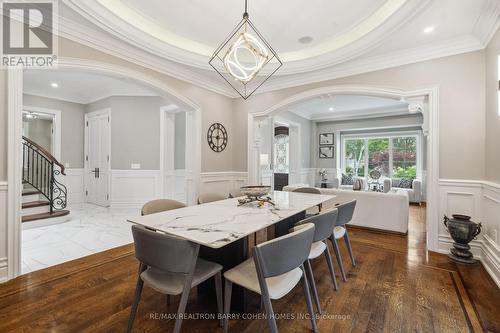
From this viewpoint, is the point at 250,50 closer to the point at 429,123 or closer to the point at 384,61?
the point at 384,61

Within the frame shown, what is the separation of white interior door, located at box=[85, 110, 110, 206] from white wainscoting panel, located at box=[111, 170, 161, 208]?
28 centimetres

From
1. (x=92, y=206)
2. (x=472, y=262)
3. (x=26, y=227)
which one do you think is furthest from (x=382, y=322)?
(x=92, y=206)

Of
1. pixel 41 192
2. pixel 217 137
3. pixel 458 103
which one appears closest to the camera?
pixel 458 103

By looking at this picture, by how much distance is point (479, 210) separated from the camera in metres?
2.91

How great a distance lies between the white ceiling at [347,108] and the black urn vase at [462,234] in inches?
160

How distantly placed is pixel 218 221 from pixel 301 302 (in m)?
1.04

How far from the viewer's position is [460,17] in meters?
2.56

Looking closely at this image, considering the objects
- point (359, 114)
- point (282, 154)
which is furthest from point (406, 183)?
point (282, 154)

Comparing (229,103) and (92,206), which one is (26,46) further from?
(92,206)

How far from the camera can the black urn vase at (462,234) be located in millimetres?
2758

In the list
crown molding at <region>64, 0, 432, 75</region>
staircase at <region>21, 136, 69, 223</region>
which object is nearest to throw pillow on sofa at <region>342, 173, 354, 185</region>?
crown molding at <region>64, 0, 432, 75</region>

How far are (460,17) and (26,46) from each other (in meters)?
→ 4.67

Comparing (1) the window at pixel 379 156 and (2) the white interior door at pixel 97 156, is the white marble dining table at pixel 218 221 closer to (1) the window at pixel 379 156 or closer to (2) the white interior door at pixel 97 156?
(2) the white interior door at pixel 97 156

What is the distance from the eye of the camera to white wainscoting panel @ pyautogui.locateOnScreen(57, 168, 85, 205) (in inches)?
242
